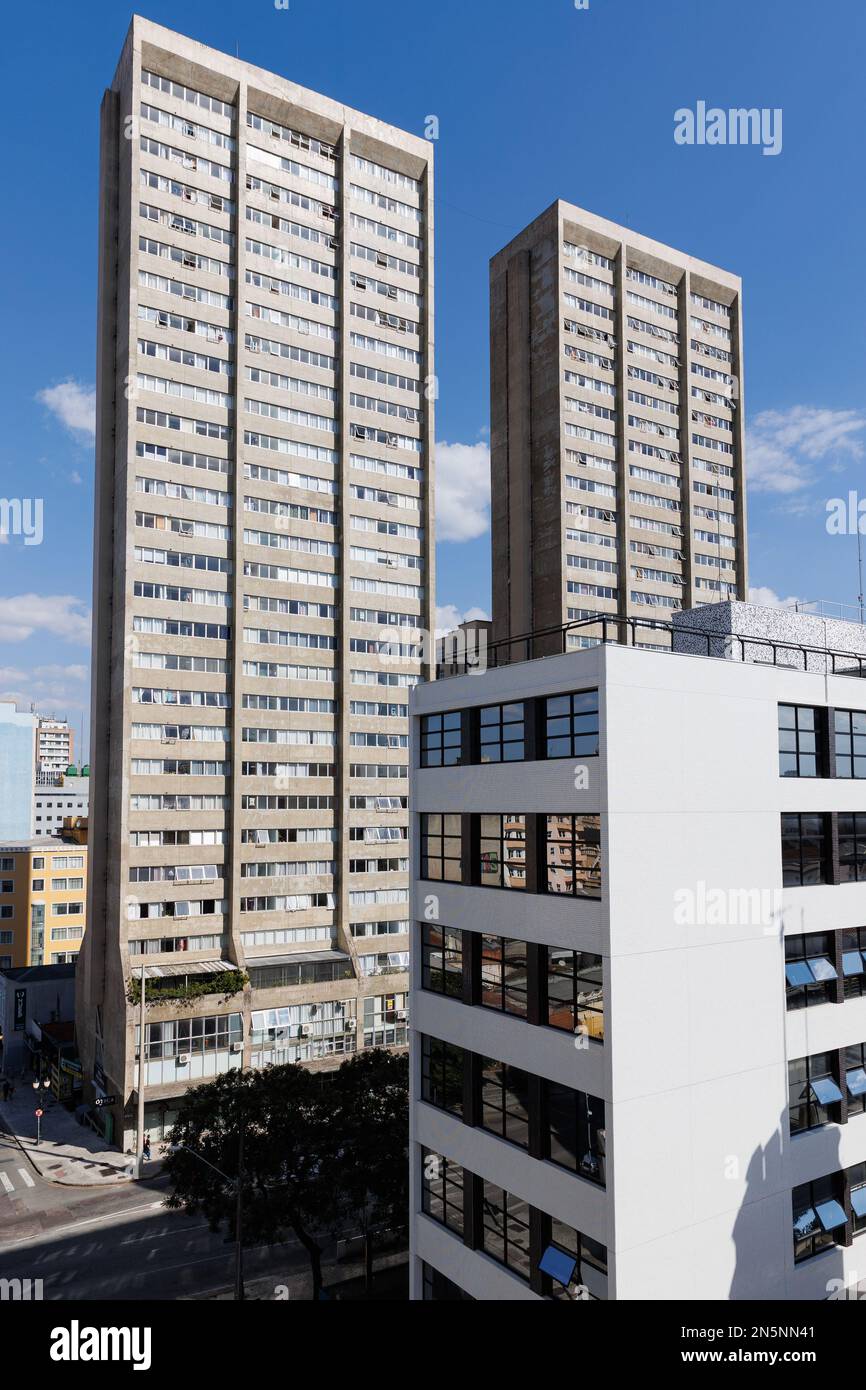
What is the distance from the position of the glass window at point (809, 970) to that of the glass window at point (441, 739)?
10.4 meters

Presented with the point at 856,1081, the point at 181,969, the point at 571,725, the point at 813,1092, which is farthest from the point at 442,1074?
the point at 181,969

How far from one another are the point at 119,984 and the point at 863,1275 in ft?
157

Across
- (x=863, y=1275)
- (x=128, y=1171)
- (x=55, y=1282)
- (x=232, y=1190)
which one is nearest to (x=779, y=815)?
(x=863, y=1275)

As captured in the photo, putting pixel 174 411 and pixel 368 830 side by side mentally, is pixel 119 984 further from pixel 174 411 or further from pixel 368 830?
pixel 174 411

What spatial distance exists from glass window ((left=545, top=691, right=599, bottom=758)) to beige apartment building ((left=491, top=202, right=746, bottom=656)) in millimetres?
65034

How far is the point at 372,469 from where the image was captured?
75312 millimetres

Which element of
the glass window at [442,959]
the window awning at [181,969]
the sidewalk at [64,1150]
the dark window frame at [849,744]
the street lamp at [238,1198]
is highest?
the dark window frame at [849,744]

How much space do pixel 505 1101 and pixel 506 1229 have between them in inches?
121

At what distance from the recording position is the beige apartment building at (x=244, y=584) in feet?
203

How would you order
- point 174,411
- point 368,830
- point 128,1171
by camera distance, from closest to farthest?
point 128,1171 → point 174,411 → point 368,830

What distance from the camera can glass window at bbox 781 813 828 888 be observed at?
23.8 metres

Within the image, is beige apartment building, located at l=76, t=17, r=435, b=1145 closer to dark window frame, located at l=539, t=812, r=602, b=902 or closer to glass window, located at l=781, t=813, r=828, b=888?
dark window frame, located at l=539, t=812, r=602, b=902

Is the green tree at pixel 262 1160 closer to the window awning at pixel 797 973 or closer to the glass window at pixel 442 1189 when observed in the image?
the glass window at pixel 442 1189

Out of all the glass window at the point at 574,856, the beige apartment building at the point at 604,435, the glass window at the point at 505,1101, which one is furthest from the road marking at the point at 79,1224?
the beige apartment building at the point at 604,435
